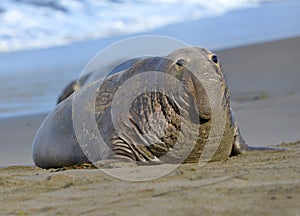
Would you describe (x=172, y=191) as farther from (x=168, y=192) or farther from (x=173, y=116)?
(x=173, y=116)

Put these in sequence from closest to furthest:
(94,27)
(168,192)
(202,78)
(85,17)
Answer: (168,192), (202,78), (94,27), (85,17)

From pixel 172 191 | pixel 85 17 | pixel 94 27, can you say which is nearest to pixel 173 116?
pixel 172 191

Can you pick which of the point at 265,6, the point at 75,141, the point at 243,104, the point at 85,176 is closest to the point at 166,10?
the point at 265,6

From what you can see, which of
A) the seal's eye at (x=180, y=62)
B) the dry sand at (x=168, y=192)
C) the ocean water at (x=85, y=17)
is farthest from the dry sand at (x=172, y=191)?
the ocean water at (x=85, y=17)

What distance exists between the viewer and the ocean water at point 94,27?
14.5m

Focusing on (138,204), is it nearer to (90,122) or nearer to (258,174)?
(258,174)

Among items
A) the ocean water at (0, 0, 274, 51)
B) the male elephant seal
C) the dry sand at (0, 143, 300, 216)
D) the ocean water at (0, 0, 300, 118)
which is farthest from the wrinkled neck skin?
the ocean water at (0, 0, 274, 51)

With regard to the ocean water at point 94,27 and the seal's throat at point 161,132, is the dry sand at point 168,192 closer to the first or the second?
the seal's throat at point 161,132

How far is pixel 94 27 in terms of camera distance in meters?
18.0

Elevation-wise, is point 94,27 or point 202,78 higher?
point 202,78

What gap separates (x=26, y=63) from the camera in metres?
15.5

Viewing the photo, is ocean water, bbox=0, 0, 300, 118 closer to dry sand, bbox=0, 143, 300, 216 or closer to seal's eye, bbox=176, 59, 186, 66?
seal's eye, bbox=176, 59, 186, 66

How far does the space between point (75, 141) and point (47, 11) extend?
538 inches

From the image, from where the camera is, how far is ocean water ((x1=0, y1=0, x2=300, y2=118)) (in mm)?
14469
